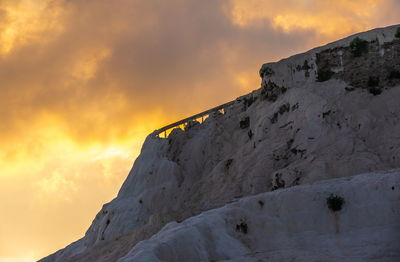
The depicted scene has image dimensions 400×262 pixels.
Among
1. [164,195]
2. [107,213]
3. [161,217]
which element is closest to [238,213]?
[161,217]

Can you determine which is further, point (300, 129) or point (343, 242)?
point (300, 129)

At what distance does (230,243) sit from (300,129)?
14.3 meters

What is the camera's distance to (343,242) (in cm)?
2741

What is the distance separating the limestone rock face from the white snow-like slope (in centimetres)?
5

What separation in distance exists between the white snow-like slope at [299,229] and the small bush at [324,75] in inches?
525

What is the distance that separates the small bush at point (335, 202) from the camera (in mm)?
28422

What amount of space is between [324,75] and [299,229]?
1586cm

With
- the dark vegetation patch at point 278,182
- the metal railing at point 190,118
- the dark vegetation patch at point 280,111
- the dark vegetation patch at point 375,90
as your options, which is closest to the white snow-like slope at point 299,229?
the dark vegetation patch at point 278,182

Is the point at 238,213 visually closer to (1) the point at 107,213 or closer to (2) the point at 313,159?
(2) the point at 313,159

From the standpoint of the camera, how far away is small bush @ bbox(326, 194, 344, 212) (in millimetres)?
28422

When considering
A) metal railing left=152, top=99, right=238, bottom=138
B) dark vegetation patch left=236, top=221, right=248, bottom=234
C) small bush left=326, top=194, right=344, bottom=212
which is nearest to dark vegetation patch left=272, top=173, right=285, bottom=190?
small bush left=326, top=194, right=344, bottom=212

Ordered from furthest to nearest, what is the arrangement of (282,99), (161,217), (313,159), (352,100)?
(282,99) < (352,100) < (313,159) < (161,217)

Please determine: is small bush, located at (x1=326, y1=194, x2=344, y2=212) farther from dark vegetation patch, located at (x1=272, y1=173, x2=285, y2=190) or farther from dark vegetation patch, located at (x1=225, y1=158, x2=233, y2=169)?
dark vegetation patch, located at (x1=225, y1=158, x2=233, y2=169)

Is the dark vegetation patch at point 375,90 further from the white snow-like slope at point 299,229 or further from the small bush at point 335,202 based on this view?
the small bush at point 335,202
